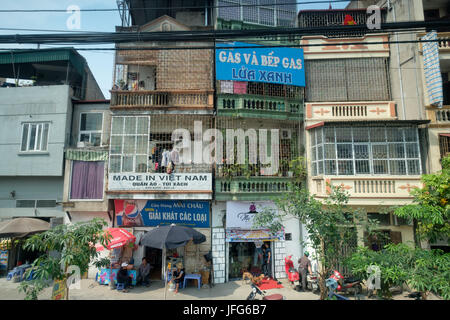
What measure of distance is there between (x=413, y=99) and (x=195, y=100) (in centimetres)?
1052

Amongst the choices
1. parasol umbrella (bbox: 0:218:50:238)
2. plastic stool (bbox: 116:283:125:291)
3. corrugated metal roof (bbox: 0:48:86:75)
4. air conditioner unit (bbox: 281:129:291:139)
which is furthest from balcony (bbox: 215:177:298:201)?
corrugated metal roof (bbox: 0:48:86:75)

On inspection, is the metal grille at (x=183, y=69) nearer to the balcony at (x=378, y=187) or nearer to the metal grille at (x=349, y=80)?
the metal grille at (x=349, y=80)

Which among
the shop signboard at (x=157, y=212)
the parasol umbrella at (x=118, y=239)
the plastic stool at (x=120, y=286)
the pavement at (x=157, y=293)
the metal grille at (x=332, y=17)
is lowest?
the pavement at (x=157, y=293)

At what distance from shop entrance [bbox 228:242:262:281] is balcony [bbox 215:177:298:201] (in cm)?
236

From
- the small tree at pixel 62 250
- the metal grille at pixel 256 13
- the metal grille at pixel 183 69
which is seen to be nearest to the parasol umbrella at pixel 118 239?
the small tree at pixel 62 250

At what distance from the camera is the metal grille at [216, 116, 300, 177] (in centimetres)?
1232

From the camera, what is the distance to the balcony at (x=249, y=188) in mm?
12044

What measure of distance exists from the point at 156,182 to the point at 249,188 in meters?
4.40

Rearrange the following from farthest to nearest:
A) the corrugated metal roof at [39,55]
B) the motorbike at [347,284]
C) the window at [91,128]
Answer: the corrugated metal roof at [39,55] < the window at [91,128] < the motorbike at [347,284]

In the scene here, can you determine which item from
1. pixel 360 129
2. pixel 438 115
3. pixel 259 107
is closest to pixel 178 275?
pixel 259 107

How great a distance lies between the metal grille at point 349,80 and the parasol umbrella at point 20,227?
1457 centimetres

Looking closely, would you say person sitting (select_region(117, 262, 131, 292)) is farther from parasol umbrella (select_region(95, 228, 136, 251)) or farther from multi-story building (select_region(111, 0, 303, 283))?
multi-story building (select_region(111, 0, 303, 283))

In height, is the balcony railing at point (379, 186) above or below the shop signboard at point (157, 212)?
above
